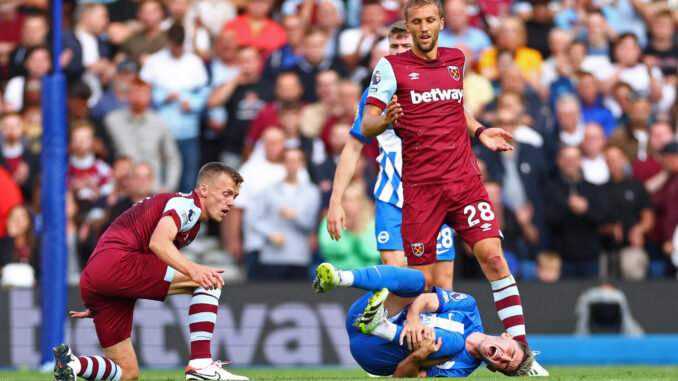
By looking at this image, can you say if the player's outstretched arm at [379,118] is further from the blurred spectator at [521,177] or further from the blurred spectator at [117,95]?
the blurred spectator at [117,95]

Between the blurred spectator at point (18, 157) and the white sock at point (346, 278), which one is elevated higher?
the blurred spectator at point (18, 157)

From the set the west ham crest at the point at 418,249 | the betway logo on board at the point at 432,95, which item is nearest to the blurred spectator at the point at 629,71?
the betway logo on board at the point at 432,95

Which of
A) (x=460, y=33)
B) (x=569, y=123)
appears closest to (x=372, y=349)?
(x=569, y=123)


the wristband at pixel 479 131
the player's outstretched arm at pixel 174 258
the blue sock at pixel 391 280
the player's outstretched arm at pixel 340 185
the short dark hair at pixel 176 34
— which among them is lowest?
the blue sock at pixel 391 280

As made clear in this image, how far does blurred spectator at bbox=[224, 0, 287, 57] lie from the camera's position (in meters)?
15.3

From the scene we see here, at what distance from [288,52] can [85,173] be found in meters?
3.13

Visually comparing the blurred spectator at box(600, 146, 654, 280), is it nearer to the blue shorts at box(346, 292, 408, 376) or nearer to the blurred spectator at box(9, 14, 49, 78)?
the blue shorts at box(346, 292, 408, 376)

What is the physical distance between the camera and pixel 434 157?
855 cm

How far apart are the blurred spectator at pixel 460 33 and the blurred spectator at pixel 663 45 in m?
2.25

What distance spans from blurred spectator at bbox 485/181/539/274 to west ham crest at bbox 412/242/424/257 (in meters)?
4.55

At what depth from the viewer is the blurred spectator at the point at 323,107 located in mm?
14305

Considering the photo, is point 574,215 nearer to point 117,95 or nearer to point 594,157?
point 594,157

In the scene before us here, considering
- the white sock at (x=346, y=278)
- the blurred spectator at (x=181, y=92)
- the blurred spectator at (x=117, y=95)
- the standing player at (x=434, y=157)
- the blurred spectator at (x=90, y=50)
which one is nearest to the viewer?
the white sock at (x=346, y=278)

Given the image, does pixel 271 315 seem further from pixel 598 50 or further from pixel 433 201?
pixel 598 50
